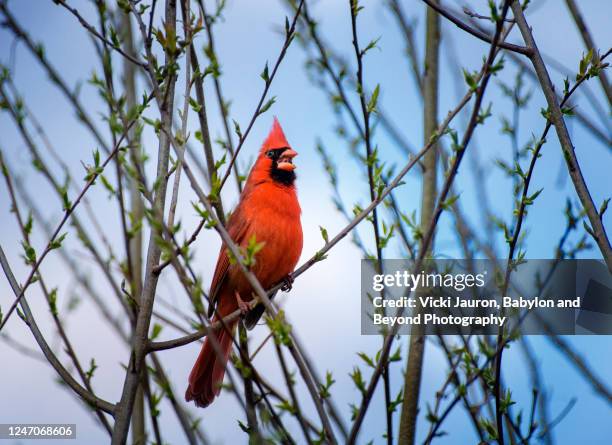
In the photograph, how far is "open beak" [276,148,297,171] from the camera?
3879 mm

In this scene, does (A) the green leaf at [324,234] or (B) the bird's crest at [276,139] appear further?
(B) the bird's crest at [276,139]

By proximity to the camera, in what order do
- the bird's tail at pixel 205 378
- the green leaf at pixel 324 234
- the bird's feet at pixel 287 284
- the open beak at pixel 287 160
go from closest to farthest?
the green leaf at pixel 324 234
the bird's tail at pixel 205 378
the bird's feet at pixel 287 284
the open beak at pixel 287 160

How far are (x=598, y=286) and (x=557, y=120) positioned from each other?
3.08 ft

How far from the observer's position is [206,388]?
3.42 m

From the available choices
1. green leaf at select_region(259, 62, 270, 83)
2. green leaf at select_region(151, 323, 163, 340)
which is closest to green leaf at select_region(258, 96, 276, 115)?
green leaf at select_region(259, 62, 270, 83)

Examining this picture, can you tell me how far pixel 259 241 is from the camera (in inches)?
142

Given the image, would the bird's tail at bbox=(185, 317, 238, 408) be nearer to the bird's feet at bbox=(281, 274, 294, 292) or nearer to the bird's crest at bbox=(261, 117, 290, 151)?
the bird's feet at bbox=(281, 274, 294, 292)

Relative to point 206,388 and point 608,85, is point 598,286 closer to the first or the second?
point 608,85

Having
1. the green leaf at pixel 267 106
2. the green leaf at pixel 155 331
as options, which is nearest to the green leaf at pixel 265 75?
the green leaf at pixel 267 106

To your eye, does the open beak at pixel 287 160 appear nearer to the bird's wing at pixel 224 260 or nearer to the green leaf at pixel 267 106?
the bird's wing at pixel 224 260

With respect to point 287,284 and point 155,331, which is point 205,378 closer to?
point 287,284

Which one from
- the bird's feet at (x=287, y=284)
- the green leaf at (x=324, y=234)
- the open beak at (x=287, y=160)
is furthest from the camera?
the open beak at (x=287, y=160)

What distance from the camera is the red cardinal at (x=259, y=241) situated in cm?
346

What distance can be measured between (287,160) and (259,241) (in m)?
0.56
